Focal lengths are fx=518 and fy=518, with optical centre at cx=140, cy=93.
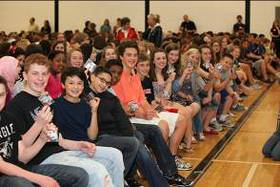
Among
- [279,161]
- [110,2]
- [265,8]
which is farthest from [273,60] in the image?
[279,161]

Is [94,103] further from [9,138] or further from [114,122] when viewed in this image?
[9,138]

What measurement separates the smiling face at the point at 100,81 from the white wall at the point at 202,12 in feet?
50.0

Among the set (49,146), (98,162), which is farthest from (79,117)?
(98,162)

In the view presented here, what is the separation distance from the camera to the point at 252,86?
525 inches

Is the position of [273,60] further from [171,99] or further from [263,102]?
[171,99]

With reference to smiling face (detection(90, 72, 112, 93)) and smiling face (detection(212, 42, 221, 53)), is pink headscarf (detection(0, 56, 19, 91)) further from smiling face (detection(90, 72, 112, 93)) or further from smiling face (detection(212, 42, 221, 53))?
smiling face (detection(212, 42, 221, 53))

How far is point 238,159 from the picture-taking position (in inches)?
251

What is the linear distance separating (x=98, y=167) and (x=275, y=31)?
15.0 m

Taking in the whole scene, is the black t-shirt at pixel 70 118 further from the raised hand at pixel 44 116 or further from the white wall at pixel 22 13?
the white wall at pixel 22 13

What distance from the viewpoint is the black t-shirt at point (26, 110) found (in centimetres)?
375

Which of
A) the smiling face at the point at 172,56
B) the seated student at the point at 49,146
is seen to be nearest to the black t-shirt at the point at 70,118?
the seated student at the point at 49,146

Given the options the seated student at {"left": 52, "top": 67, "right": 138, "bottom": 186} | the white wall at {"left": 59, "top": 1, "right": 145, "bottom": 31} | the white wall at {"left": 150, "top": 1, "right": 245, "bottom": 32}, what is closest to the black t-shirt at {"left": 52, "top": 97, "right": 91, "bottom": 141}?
the seated student at {"left": 52, "top": 67, "right": 138, "bottom": 186}

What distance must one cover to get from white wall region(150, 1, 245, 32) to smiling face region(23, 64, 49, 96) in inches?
636

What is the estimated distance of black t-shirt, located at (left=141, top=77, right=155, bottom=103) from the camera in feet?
19.7
